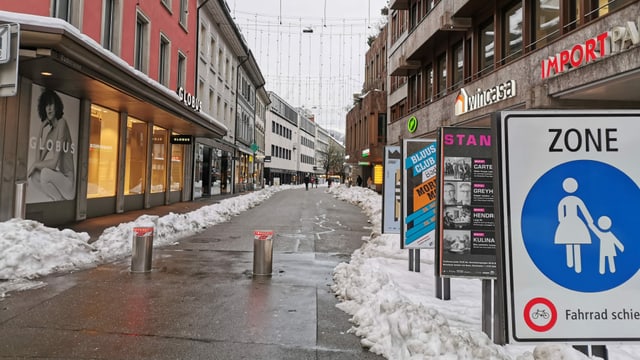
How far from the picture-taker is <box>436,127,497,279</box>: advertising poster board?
433 centimetres

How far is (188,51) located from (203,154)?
23.8 ft

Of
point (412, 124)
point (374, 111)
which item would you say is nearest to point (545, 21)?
point (412, 124)

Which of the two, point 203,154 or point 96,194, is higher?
point 203,154

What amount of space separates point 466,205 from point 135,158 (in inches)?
632

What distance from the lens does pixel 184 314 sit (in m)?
5.11

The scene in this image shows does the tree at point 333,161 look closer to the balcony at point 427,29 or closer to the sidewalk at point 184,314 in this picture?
the balcony at point 427,29

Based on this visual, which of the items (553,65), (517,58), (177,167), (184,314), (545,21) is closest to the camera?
(184,314)

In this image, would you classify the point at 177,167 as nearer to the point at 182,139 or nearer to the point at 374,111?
the point at 182,139

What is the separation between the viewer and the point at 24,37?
7891 mm

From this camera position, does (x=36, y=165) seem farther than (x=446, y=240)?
Yes

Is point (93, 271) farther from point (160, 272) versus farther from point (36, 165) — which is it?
point (36, 165)

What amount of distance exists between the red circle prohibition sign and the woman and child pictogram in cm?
25

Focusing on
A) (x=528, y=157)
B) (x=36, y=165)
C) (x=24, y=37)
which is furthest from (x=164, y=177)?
(x=528, y=157)

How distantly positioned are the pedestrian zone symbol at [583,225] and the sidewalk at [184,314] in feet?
7.10
